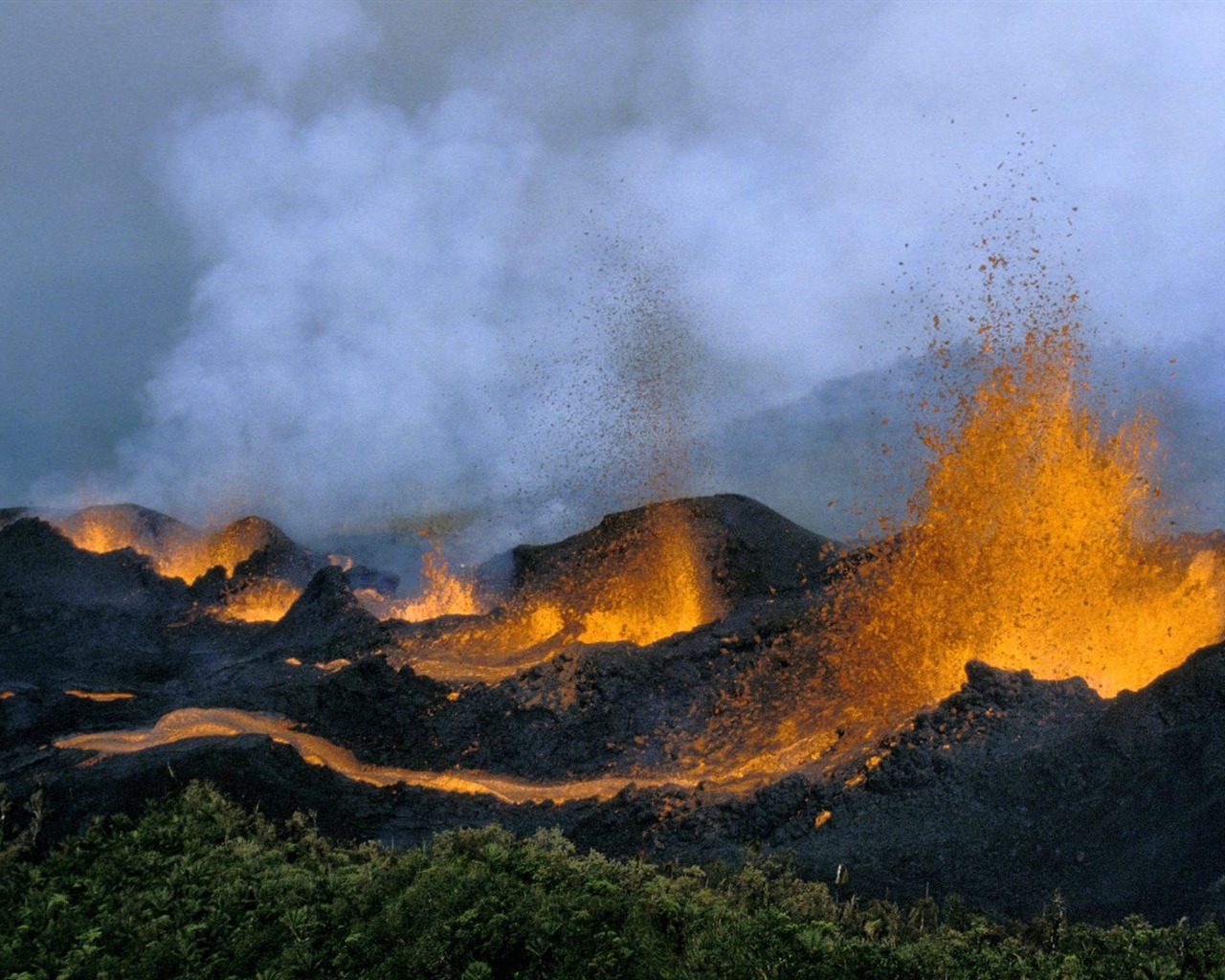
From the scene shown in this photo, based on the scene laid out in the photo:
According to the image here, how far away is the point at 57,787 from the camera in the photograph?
1575 centimetres

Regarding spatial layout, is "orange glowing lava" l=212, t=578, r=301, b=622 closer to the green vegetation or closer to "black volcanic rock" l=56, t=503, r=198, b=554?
"black volcanic rock" l=56, t=503, r=198, b=554

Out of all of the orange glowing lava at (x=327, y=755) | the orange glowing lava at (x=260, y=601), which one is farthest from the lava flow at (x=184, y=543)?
the orange glowing lava at (x=327, y=755)

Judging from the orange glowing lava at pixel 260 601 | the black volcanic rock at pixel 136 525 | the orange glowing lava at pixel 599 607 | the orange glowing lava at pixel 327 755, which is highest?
the black volcanic rock at pixel 136 525

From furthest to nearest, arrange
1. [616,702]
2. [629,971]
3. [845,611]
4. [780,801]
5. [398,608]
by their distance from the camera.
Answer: [398,608] → [845,611] → [616,702] → [780,801] → [629,971]

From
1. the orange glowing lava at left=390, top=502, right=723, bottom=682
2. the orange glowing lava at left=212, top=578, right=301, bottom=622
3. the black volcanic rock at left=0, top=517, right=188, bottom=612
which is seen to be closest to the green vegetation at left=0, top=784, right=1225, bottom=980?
the orange glowing lava at left=390, top=502, right=723, bottom=682

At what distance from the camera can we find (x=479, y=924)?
364 inches

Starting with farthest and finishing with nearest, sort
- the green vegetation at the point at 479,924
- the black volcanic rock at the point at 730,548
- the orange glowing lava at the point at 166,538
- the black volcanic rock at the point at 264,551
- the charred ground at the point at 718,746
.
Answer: the orange glowing lava at the point at 166,538 → the black volcanic rock at the point at 264,551 → the black volcanic rock at the point at 730,548 → the charred ground at the point at 718,746 → the green vegetation at the point at 479,924

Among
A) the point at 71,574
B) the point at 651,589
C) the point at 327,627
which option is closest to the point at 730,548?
the point at 651,589

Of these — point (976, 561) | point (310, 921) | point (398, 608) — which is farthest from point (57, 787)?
point (398, 608)

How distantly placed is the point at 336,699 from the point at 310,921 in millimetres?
14751

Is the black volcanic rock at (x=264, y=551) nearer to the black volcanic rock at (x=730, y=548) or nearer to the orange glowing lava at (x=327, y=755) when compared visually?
the black volcanic rock at (x=730, y=548)

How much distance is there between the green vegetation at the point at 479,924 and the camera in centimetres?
863

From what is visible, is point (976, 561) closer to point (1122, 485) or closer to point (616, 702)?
point (1122, 485)

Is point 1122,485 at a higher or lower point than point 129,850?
higher
